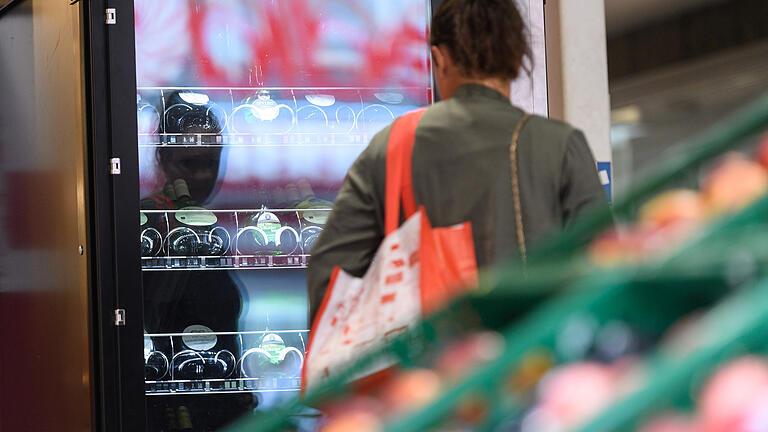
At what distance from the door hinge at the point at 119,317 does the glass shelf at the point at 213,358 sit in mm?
241

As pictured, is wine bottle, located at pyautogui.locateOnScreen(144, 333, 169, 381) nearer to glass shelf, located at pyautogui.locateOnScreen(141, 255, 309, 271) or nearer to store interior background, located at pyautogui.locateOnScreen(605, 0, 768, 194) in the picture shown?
glass shelf, located at pyautogui.locateOnScreen(141, 255, 309, 271)

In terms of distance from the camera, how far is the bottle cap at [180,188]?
10.1 ft

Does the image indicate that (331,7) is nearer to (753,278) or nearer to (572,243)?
(572,243)

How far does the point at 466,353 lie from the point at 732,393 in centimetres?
21

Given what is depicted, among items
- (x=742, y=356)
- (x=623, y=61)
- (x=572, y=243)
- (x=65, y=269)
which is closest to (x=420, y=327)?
(x=572, y=243)

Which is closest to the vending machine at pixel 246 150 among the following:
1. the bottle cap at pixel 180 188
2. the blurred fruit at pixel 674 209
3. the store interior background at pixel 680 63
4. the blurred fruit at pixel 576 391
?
the bottle cap at pixel 180 188

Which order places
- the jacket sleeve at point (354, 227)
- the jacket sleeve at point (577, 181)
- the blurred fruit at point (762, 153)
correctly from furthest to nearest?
the jacket sleeve at point (354, 227)
the jacket sleeve at point (577, 181)
the blurred fruit at point (762, 153)

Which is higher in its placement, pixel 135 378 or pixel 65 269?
pixel 65 269

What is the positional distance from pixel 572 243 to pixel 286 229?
8.08 feet

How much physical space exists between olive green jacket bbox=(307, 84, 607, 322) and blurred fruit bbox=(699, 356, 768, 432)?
1.17 metres

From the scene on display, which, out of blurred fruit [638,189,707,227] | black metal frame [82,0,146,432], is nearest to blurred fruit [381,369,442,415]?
blurred fruit [638,189,707,227]

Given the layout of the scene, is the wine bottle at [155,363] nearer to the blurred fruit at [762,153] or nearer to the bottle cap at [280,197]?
the bottle cap at [280,197]

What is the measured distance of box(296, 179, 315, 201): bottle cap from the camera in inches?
125

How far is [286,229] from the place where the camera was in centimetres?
318
